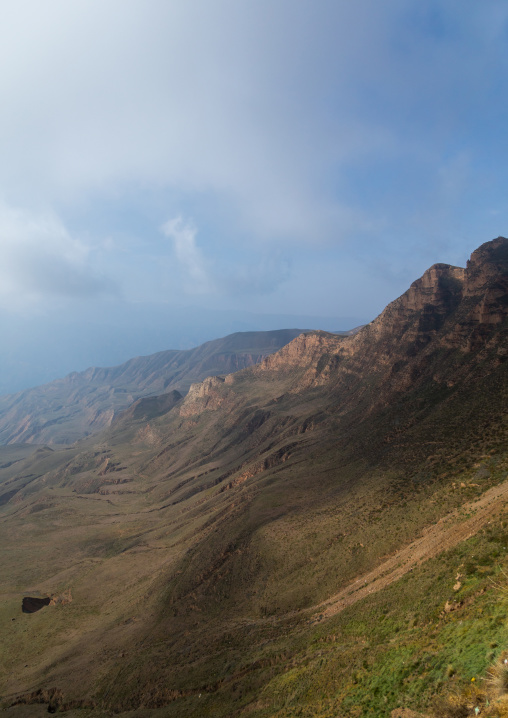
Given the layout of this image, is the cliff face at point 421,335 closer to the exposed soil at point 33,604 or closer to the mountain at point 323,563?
the mountain at point 323,563

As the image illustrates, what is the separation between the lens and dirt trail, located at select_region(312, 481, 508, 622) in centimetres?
2995

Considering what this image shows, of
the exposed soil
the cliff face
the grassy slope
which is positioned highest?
the cliff face

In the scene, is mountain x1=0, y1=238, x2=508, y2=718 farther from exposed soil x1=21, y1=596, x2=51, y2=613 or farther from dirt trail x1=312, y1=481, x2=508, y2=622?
exposed soil x1=21, y1=596, x2=51, y2=613

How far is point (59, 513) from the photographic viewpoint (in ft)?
395

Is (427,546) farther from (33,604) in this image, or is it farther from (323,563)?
(33,604)

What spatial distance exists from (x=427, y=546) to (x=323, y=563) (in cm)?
1404

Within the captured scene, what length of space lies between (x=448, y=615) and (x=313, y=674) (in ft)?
32.1

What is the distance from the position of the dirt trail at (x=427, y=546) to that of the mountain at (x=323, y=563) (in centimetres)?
26

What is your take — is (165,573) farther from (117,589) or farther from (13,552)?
(13,552)

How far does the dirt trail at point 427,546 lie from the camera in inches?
1179

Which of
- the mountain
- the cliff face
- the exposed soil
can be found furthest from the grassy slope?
the cliff face

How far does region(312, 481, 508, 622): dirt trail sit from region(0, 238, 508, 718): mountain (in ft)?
0.85

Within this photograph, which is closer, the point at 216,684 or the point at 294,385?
the point at 216,684

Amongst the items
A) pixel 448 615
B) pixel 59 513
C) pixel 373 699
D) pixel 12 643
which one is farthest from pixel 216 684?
pixel 59 513
